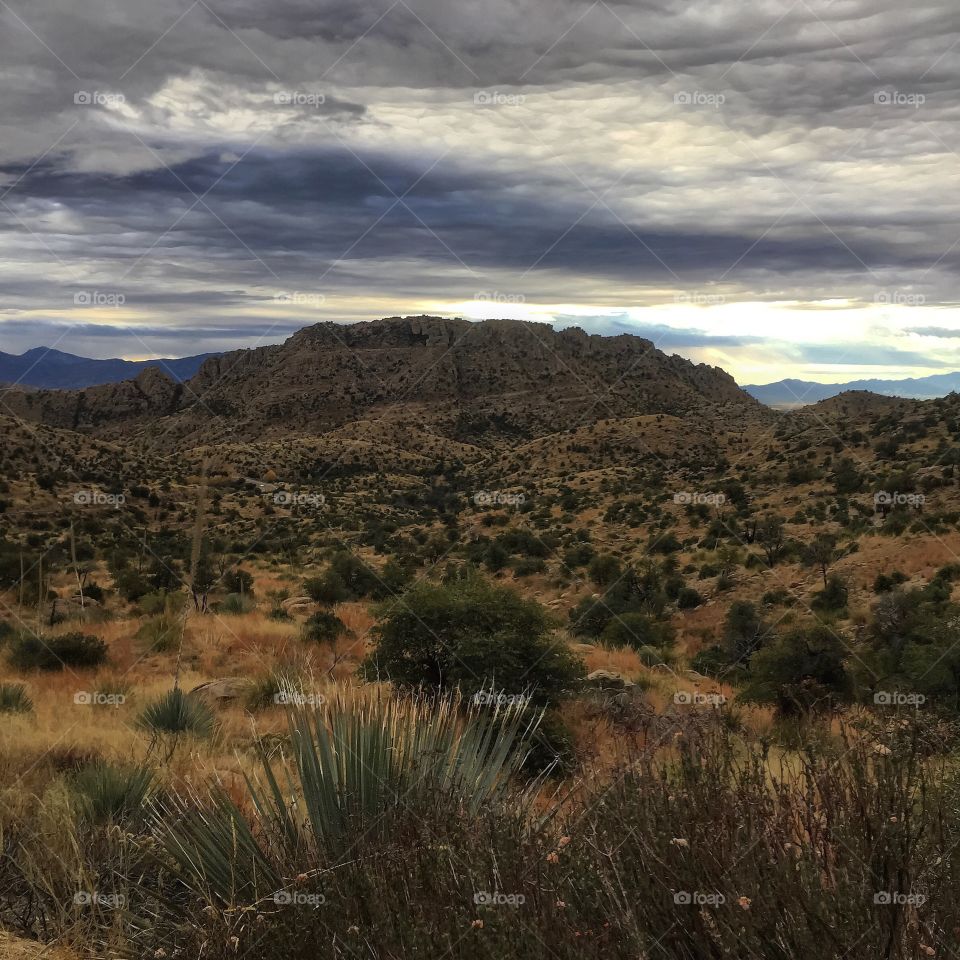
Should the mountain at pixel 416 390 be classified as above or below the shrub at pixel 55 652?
above

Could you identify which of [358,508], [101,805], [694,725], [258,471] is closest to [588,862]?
[694,725]

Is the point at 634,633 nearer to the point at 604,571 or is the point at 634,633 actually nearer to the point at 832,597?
the point at 832,597

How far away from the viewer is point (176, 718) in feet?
32.2

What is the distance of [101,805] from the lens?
6176 mm

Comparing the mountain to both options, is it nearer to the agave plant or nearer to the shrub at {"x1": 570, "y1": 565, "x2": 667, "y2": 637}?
the shrub at {"x1": 570, "y1": 565, "x2": 667, "y2": 637}

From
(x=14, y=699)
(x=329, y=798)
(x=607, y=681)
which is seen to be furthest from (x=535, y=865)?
(x=607, y=681)

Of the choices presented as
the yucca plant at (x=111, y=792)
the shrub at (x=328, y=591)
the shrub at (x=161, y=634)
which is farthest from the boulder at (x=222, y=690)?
the shrub at (x=328, y=591)

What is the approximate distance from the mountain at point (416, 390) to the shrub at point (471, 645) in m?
80.7

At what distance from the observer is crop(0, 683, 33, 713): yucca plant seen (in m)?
10.8

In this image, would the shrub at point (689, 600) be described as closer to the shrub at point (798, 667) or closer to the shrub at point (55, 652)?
the shrub at point (798, 667)

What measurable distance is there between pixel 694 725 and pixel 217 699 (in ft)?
32.8

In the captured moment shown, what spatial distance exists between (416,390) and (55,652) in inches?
4309

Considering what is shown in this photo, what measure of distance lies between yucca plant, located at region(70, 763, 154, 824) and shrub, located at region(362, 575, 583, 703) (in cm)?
554

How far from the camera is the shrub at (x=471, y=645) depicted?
12.2 meters
